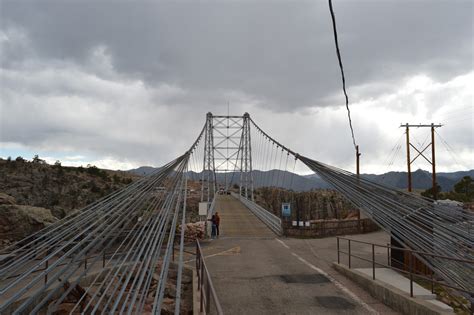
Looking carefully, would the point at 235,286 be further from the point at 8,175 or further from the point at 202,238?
the point at 8,175

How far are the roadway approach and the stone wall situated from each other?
1.72 m

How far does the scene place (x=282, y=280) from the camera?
6.96 m

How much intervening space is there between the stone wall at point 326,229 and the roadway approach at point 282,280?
5.64ft

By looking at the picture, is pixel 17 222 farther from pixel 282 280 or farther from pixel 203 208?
pixel 282 280

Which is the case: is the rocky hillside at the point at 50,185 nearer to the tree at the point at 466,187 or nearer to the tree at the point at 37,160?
the tree at the point at 37,160

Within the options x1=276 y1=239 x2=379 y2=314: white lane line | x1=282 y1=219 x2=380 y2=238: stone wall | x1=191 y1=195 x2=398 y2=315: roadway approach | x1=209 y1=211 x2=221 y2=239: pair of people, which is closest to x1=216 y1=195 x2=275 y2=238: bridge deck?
x1=209 y1=211 x2=221 y2=239: pair of people

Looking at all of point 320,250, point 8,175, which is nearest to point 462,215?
point 320,250

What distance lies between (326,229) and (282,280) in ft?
27.6

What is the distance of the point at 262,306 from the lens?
5414mm

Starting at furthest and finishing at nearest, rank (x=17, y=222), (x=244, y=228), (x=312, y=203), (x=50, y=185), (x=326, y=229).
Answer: (x=312, y=203) < (x=50, y=185) < (x=244, y=228) < (x=326, y=229) < (x=17, y=222)

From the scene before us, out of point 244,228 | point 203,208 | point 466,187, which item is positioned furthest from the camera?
point 466,187

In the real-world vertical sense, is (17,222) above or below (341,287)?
above

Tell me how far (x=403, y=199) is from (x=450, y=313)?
1.38 m

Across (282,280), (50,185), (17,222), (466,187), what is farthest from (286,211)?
(466,187)
